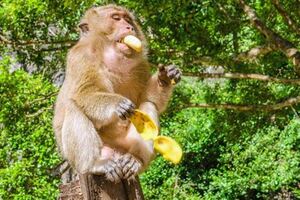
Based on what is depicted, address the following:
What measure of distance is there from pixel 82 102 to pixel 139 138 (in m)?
0.47

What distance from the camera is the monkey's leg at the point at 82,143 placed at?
3782mm

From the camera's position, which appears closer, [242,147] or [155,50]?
[155,50]

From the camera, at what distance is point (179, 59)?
817 centimetres

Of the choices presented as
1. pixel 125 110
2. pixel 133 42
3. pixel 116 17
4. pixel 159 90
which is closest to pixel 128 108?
pixel 125 110

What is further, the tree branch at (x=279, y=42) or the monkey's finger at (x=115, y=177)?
the tree branch at (x=279, y=42)

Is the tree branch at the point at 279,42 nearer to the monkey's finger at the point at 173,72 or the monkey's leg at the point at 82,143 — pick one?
the monkey's finger at the point at 173,72

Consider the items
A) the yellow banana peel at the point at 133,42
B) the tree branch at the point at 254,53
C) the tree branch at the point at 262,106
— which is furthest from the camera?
the tree branch at the point at 262,106

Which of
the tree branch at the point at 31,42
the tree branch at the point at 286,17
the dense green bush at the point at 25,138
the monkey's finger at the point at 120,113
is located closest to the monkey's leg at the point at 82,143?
the monkey's finger at the point at 120,113

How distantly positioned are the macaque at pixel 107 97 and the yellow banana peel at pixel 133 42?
4cm

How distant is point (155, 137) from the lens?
3729 millimetres

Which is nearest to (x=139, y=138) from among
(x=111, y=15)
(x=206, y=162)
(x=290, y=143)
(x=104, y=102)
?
(x=104, y=102)

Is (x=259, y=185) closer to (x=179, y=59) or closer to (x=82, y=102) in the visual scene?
(x=179, y=59)

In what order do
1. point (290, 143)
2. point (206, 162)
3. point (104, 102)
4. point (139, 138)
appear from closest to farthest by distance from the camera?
point (104, 102) < point (139, 138) < point (290, 143) < point (206, 162)

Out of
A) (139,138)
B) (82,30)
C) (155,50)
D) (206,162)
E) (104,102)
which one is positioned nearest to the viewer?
(104,102)
